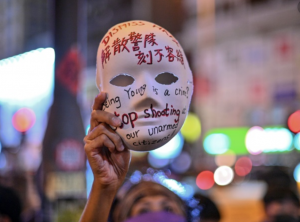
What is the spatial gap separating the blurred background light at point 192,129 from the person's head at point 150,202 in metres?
24.1

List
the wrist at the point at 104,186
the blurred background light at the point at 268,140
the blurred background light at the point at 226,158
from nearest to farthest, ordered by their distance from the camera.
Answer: the wrist at the point at 104,186 < the blurred background light at the point at 268,140 < the blurred background light at the point at 226,158

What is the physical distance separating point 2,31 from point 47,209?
510 centimetres

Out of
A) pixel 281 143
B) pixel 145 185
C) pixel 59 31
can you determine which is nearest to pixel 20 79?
pixel 59 31

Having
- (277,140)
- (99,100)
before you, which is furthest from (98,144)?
(277,140)

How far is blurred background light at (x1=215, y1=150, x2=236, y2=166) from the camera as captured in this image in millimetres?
27484

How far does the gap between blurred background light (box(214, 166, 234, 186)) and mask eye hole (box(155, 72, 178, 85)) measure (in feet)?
57.8

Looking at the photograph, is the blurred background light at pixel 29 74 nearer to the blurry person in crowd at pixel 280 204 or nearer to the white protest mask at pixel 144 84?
the blurry person in crowd at pixel 280 204

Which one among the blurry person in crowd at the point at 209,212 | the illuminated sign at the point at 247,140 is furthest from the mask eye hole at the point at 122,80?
the illuminated sign at the point at 247,140

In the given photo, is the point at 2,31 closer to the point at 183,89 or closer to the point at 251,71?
the point at 183,89

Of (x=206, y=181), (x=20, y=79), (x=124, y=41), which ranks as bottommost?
(x=206, y=181)

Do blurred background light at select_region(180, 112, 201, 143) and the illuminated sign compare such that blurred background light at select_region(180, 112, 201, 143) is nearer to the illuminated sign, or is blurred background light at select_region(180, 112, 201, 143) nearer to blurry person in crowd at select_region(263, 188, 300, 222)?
the illuminated sign

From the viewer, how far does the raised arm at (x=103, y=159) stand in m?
→ 1.87

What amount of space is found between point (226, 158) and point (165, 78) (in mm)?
26882

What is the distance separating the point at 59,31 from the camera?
5.03 metres
